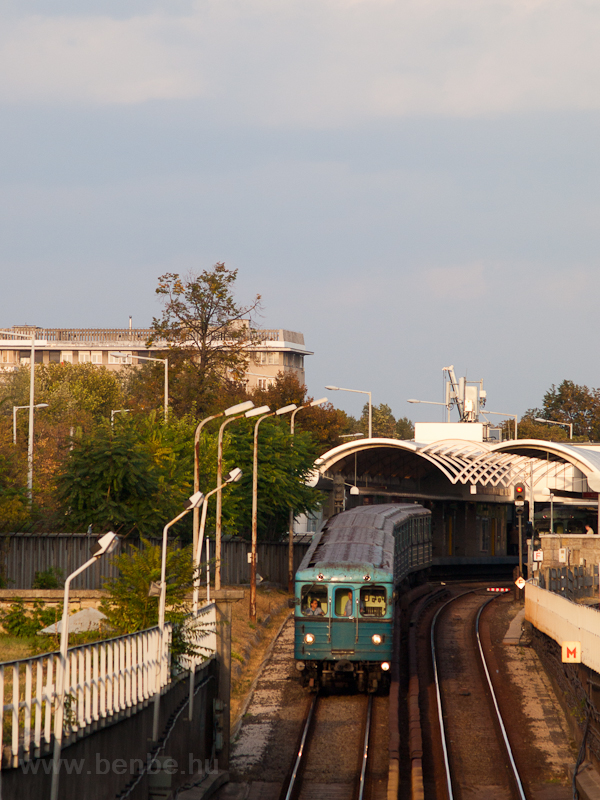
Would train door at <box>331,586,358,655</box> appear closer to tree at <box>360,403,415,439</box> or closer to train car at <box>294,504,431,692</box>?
train car at <box>294,504,431,692</box>

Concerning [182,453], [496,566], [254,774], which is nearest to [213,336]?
[182,453]

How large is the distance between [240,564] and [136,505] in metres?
12.4

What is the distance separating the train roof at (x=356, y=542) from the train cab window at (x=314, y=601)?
589 mm

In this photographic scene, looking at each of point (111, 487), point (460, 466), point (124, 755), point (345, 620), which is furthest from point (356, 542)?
point (460, 466)

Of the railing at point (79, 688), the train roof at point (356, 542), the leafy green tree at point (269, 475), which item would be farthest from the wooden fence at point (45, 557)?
the railing at point (79, 688)

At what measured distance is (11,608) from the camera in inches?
833

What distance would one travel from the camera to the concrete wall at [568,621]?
774 inches

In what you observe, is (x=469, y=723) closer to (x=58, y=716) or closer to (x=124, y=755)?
(x=124, y=755)

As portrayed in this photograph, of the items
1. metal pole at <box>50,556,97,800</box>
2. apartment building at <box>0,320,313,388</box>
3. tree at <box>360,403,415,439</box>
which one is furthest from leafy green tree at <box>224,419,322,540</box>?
apartment building at <box>0,320,313,388</box>

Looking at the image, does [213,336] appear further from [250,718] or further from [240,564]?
[250,718]

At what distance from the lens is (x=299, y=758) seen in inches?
833

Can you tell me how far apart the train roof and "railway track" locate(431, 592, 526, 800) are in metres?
3.86

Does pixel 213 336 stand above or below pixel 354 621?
above

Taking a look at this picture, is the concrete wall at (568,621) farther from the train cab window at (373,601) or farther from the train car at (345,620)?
the train cab window at (373,601)
